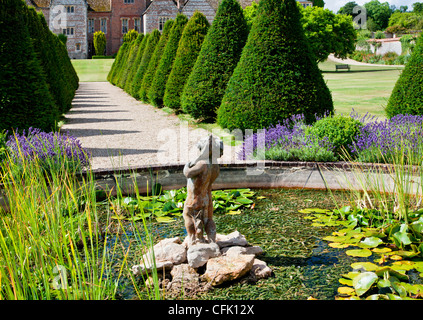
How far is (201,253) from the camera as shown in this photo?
281cm

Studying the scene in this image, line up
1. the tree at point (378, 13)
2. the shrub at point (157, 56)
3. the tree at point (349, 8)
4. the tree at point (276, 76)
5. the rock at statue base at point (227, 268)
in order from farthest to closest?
the tree at point (349, 8), the tree at point (378, 13), the shrub at point (157, 56), the tree at point (276, 76), the rock at statue base at point (227, 268)

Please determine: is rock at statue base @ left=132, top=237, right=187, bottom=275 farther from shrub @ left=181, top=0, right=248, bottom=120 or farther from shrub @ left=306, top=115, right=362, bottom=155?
shrub @ left=181, top=0, right=248, bottom=120

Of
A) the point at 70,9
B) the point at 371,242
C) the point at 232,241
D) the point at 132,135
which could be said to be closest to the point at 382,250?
the point at 371,242

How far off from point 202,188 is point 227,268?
1.82ft

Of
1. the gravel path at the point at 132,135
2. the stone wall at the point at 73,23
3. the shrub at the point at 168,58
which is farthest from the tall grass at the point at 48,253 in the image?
the stone wall at the point at 73,23

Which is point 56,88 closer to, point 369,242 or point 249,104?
point 249,104

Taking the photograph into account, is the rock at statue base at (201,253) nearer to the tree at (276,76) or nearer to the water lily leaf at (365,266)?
the water lily leaf at (365,266)

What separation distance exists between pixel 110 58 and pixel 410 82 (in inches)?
1808

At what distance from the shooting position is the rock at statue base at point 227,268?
263 cm

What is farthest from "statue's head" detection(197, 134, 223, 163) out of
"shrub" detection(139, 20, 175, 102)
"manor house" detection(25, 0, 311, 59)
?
"manor house" detection(25, 0, 311, 59)

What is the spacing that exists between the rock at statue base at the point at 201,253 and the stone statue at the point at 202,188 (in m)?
0.09

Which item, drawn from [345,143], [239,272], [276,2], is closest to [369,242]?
[239,272]

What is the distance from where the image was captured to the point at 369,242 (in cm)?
320

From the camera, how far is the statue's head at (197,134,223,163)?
2.76m
